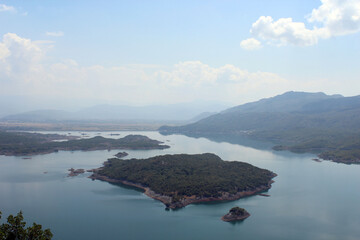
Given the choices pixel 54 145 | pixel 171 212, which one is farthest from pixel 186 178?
pixel 54 145

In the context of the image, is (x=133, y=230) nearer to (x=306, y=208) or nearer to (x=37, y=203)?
(x=37, y=203)

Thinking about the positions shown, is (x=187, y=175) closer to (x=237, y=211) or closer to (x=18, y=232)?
(x=237, y=211)

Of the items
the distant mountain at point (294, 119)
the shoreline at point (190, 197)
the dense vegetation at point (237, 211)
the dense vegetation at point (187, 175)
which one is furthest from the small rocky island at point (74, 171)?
the distant mountain at point (294, 119)

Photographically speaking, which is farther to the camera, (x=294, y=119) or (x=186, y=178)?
(x=294, y=119)

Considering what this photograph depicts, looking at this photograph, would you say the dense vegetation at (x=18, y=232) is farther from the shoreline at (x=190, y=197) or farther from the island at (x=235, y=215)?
the island at (x=235, y=215)

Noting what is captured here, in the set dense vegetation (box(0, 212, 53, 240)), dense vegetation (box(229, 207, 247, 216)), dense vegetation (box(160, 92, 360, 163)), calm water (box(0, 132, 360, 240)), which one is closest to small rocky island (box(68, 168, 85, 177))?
calm water (box(0, 132, 360, 240))

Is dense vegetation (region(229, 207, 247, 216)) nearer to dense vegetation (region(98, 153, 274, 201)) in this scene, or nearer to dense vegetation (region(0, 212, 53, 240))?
dense vegetation (region(98, 153, 274, 201))
